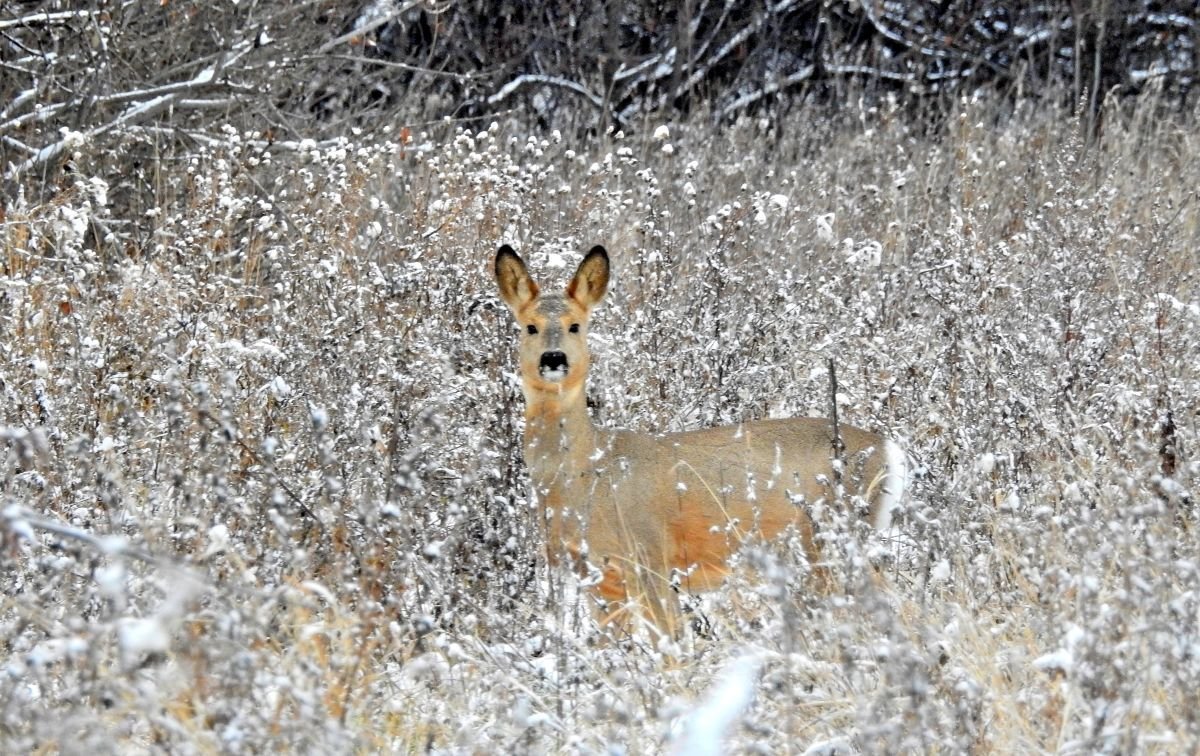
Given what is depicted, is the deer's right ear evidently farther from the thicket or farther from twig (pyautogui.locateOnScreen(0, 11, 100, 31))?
twig (pyautogui.locateOnScreen(0, 11, 100, 31))

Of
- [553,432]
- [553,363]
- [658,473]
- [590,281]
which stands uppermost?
[590,281]

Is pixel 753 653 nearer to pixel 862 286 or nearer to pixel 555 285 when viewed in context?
pixel 555 285

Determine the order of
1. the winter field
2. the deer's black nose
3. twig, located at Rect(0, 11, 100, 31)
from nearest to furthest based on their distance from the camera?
1. the winter field
2. the deer's black nose
3. twig, located at Rect(0, 11, 100, 31)

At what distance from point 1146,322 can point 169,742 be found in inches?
158

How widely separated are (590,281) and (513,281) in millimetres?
240

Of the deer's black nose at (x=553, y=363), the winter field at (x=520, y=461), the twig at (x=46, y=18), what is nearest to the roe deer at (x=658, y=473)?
the deer's black nose at (x=553, y=363)

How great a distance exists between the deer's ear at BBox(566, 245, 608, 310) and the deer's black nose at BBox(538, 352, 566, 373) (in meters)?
0.30

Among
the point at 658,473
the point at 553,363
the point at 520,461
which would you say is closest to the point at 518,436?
the point at 520,461

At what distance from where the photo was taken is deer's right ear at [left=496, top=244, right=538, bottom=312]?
482 centimetres

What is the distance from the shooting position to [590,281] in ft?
16.1

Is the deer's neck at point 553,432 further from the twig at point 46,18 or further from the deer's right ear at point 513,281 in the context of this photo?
the twig at point 46,18

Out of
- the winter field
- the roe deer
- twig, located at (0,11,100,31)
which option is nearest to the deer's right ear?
the roe deer

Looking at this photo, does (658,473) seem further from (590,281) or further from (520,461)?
(590,281)

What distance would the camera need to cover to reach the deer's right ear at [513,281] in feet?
15.8
